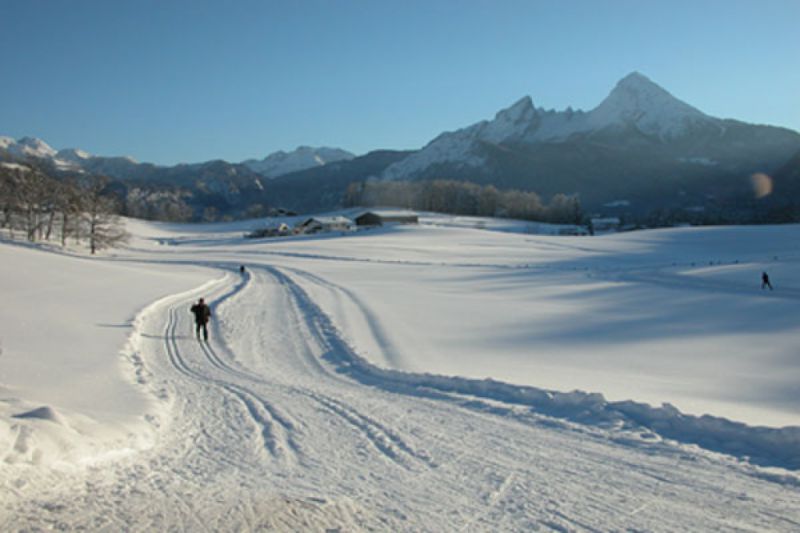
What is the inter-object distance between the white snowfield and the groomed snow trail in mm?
32

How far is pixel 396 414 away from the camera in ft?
29.5

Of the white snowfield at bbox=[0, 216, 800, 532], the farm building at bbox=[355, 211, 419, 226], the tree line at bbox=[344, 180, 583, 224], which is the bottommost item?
the white snowfield at bbox=[0, 216, 800, 532]

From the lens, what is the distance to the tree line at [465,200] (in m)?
141

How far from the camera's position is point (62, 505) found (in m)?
5.36

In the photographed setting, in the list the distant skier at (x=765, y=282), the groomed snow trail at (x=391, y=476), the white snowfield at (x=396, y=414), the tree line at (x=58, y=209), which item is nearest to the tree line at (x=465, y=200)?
the tree line at (x=58, y=209)

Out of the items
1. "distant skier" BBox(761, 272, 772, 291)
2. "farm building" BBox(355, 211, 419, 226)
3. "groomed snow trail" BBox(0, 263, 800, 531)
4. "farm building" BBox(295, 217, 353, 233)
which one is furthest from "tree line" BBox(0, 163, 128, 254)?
"distant skier" BBox(761, 272, 772, 291)

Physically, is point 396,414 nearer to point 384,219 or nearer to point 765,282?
point 765,282

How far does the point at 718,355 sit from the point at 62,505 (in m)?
16.2

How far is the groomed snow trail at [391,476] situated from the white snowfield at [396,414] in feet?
0.10

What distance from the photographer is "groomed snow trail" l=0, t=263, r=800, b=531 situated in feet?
17.0

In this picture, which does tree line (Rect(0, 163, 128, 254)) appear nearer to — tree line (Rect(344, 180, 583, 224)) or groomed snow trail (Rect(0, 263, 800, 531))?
groomed snow trail (Rect(0, 263, 800, 531))

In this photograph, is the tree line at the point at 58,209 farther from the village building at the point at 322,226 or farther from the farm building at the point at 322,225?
the farm building at the point at 322,225

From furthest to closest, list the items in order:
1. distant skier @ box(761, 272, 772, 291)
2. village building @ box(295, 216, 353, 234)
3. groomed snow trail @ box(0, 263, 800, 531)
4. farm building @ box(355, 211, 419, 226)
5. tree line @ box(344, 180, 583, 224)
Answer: tree line @ box(344, 180, 583, 224) < farm building @ box(355, 211, 419, 226) < village building @ box(295, 216, 353, 234) < distant skier @ box(761, 272, 772, 291) < groomed snow trail @ box(0, 263, 800, 531)

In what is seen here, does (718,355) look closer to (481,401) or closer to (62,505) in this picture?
(481,401)
